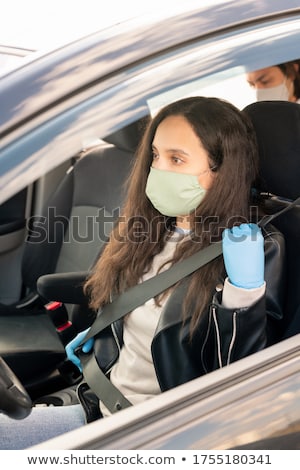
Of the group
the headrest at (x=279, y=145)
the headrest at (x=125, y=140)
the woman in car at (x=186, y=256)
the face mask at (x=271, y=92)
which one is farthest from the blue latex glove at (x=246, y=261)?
the headrest at (x=125, y=140)

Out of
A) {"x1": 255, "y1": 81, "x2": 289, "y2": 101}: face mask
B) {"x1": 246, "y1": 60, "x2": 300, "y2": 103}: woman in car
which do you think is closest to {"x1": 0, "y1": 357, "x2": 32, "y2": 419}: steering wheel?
{"x1": 246, "y1": 60, "x2": 300, "y2": 103}: woman in car

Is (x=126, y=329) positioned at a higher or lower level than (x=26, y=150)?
lower

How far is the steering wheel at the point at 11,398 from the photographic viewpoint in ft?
3.87

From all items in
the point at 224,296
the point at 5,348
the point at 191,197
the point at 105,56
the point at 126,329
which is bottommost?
the point at 5,348

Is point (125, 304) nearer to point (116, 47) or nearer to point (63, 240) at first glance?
point (116, 47)

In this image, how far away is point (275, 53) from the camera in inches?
45.8

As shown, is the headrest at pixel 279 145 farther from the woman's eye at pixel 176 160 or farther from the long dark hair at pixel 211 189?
the woman's eye at pixel 176 160

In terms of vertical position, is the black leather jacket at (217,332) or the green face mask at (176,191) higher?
the green face mask at (176,191)

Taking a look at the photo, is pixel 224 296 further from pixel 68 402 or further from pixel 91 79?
pixel 68 402

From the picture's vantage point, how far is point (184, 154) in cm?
169

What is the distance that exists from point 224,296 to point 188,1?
65cm

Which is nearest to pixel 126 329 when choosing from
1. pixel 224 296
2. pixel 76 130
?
pixel 224 296

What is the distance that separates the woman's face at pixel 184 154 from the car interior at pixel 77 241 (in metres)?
0.10

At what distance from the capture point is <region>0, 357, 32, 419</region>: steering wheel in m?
1.18
